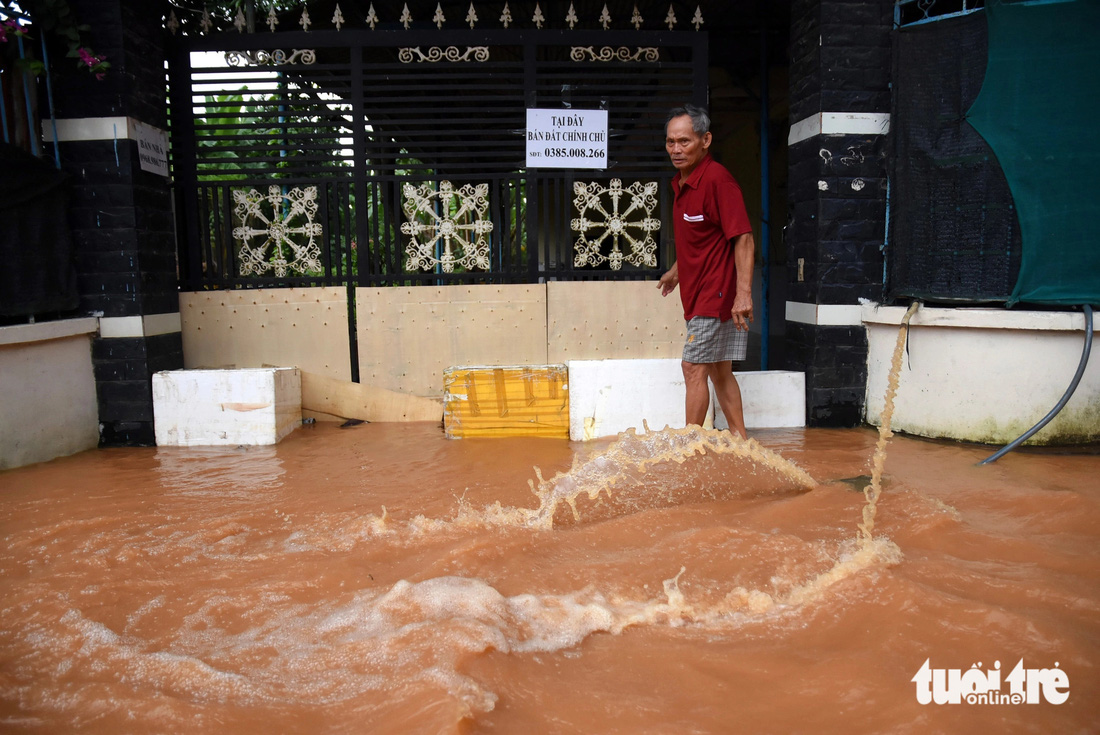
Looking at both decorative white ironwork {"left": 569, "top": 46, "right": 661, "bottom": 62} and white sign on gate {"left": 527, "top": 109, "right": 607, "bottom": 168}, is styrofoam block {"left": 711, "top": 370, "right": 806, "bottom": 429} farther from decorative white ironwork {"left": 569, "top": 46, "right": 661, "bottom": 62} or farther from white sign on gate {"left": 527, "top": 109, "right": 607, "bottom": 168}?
decorative white ironwork {"left": 569, "top": 46, "right": 661, "bottom": 62}

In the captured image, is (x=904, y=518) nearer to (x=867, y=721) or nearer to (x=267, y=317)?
(x=867, y=721)

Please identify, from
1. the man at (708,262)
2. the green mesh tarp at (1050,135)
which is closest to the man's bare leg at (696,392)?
the man at (708,262)

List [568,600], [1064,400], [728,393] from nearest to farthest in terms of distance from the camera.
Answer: [568,600] → [1064,400] → [728,393]

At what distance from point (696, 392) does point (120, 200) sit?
14.8ft

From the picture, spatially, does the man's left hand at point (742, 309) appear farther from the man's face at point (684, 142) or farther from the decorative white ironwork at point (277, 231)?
the decorative white ironwork at point (277, 231)

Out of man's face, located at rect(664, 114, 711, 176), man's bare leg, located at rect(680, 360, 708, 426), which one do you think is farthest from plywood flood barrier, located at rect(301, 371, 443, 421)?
man's face, located at rect(664, 114, 711, 176)

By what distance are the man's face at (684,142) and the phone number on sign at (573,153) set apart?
6.02ft

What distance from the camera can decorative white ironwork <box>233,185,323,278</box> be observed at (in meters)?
6.36

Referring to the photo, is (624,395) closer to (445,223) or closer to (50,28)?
(445,223)

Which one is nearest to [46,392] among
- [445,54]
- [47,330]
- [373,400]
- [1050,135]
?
[47,330]

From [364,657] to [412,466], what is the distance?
2.61 m

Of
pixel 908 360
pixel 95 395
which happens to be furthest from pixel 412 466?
pixel 908 360

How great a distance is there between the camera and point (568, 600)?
9.27 feet

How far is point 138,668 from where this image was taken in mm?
2422
